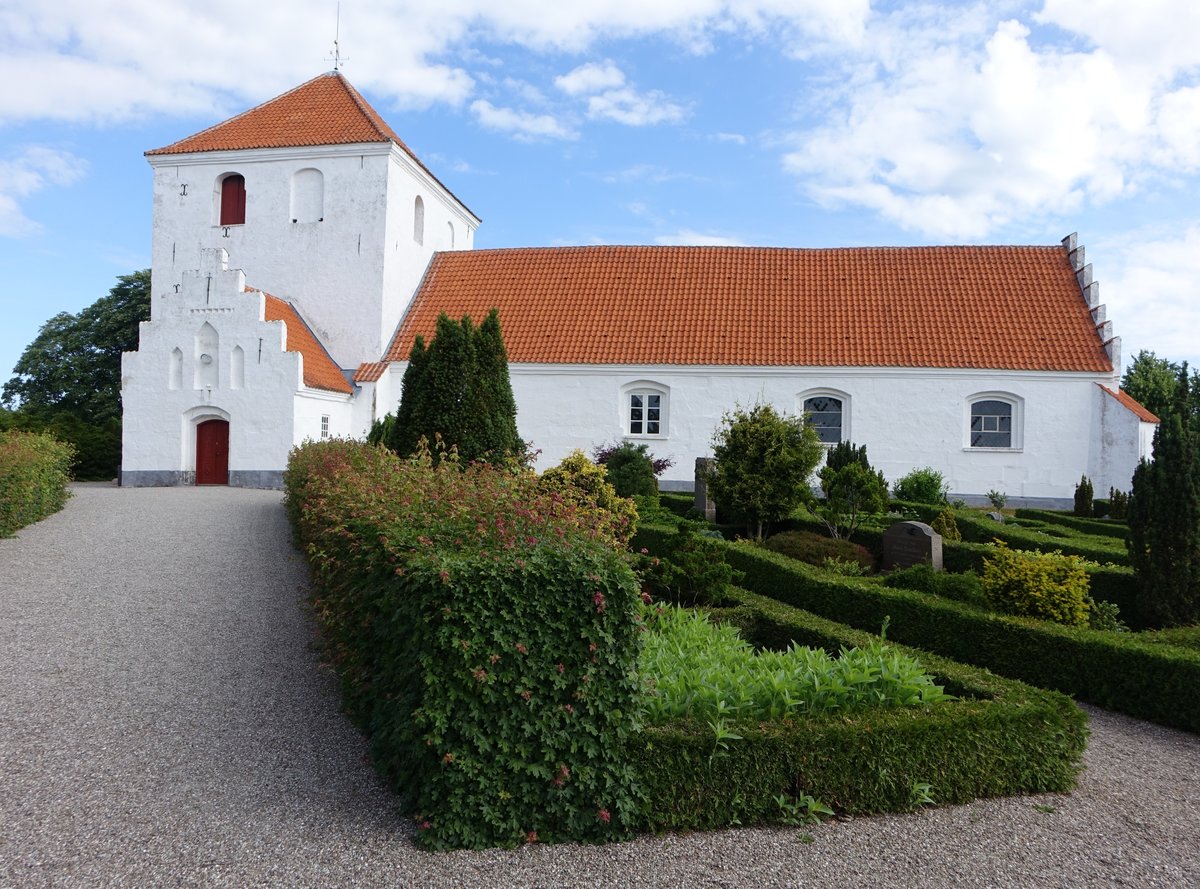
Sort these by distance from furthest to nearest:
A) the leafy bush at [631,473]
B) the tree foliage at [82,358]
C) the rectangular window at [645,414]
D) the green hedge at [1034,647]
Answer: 1. the tree foliage at [82,358]
2. the rectangular window at [645,414]
3. the leafy bush at [631,473]
4. the green hedge at [1034,647]

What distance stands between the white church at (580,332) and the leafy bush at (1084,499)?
1643mm

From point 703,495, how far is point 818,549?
3.47m

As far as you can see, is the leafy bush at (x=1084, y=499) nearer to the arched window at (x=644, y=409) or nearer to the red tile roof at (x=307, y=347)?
the arched window at (x=644, y=409)

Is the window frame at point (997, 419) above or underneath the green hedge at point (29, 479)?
above

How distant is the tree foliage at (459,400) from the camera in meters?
12.0

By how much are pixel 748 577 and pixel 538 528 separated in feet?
16.5

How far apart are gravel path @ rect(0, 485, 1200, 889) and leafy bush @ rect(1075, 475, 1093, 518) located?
13.2 metres

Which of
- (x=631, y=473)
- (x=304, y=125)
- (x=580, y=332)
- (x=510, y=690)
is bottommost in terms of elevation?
(x=510, y=690)

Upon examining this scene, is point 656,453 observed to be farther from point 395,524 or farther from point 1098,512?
point 395,524

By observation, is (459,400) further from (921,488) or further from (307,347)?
(921,488)

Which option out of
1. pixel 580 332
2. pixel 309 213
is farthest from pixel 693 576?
pixel 309 213

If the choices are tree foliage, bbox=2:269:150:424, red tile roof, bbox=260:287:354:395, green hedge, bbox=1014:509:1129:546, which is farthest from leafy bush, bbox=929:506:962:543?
tree foliage, bbox=2:269:150:424

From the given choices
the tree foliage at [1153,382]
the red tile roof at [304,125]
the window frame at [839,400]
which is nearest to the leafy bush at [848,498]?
the window frame at [839,400]

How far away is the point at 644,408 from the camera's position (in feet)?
68.6
